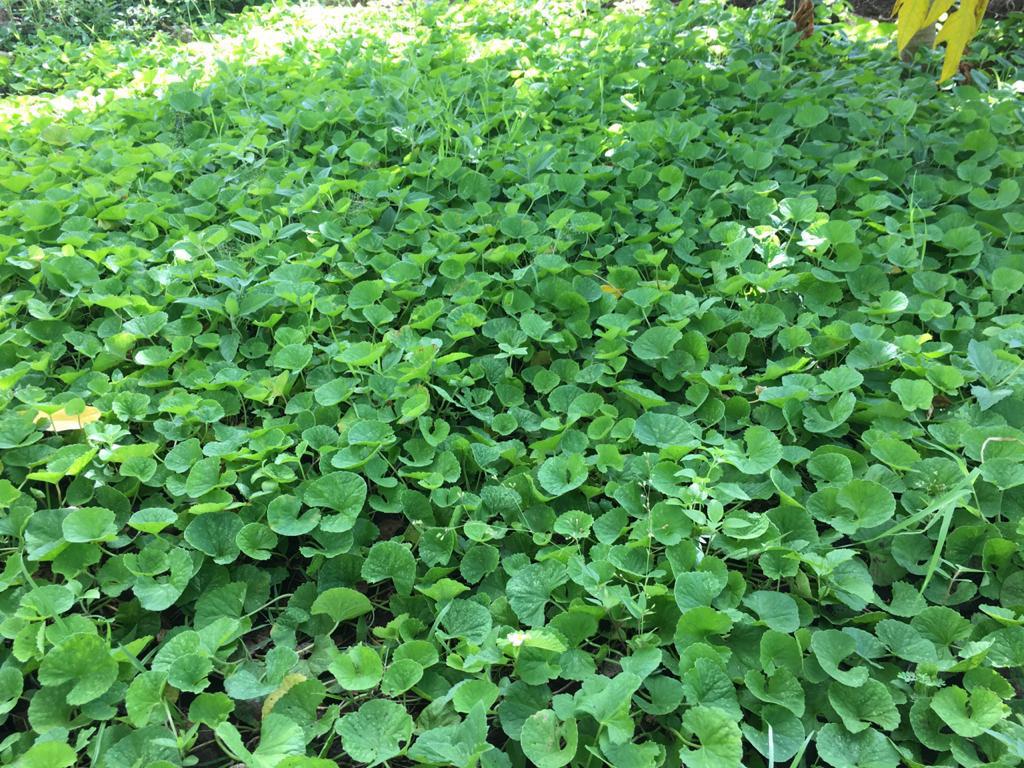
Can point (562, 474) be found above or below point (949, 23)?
below

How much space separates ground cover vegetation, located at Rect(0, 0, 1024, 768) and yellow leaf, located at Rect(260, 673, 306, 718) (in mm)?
13

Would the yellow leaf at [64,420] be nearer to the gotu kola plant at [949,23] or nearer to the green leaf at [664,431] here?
the green leaf at [664,431]

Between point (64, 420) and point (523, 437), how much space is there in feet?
3.45

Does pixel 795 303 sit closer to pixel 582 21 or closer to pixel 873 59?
pixel 873 59

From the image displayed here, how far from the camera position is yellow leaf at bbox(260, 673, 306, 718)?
1.18m

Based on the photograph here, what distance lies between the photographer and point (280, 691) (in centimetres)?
120

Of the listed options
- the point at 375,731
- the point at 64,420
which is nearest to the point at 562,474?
the point at 375,731

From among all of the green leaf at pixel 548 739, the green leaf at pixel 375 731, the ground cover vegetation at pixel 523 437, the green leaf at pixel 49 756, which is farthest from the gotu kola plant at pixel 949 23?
the green leaf at pixel 49 756

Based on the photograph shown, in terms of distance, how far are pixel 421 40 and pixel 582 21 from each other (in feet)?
2.89

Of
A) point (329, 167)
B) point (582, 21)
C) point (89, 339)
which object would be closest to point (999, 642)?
point (89, 339)

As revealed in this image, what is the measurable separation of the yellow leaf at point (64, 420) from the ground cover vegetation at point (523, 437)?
1.8 inches

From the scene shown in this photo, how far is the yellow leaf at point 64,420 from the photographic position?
167cm

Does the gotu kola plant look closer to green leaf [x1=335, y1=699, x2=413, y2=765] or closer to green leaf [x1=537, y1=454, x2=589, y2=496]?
green leaf [x1=537, y1=454, x2=589, y2=496]

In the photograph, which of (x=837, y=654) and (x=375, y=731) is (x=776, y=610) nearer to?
(x=837, y=654)
